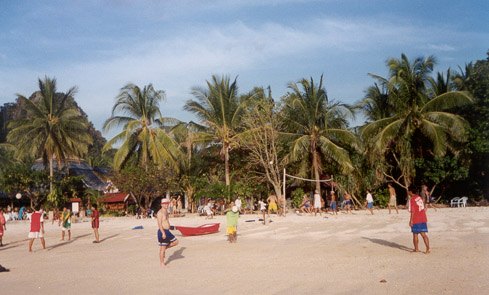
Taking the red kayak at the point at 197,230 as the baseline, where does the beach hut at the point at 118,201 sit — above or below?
above

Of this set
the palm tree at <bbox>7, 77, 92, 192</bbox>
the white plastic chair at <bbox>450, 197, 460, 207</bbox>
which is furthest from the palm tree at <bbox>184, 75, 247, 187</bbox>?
the white plastic chair at <bbox>450, 197, 460, 207</bbox>

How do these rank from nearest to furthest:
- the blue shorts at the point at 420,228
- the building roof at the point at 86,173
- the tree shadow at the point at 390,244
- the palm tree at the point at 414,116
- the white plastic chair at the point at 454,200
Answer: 1. the blue shorts at the point at 420,228
2. the tree shadow at the point at 390,244
3. the palm tree at the point at 414,116
4. the white plastic chair at the point at 454,200
5. the building roof at the point at 86,173

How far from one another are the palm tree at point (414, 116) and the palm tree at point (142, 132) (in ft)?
46.1

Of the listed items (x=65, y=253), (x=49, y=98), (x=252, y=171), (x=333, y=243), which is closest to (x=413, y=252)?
(x=333, y=243)

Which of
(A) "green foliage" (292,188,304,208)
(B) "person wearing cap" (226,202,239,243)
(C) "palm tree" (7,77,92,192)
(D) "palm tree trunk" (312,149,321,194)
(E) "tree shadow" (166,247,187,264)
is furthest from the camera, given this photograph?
(C) "palm tree" (7,77,92,192)

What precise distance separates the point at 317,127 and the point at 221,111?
6.62 meters

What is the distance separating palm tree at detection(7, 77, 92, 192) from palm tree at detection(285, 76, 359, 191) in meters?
16.6

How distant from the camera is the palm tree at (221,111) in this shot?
1191 inches

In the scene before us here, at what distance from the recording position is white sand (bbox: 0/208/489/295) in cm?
696

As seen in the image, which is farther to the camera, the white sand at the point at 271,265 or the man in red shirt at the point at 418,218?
the man in red shirt at the point at 418,218

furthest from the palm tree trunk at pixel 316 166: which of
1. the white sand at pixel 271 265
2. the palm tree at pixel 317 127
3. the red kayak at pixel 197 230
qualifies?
the white sand at pixel 271 265

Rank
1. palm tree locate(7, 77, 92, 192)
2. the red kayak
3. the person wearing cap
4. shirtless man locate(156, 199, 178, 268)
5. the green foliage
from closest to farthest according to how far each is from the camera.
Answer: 1. shirtless man locate(156, 199, 178, 268)
2. the person wearing cap
3. the red kayak
4. the green foliage
5. palm tree locate(7, 77, 92, 192)

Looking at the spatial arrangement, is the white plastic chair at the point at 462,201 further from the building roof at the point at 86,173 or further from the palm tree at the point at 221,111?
the building roof at the point at 86,173

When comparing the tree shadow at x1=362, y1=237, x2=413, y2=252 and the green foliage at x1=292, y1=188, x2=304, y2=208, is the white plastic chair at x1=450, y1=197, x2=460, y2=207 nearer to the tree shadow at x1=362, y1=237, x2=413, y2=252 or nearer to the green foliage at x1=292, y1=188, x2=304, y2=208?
the green foliage at x1=292, y1=188, x2=304, y2=208
